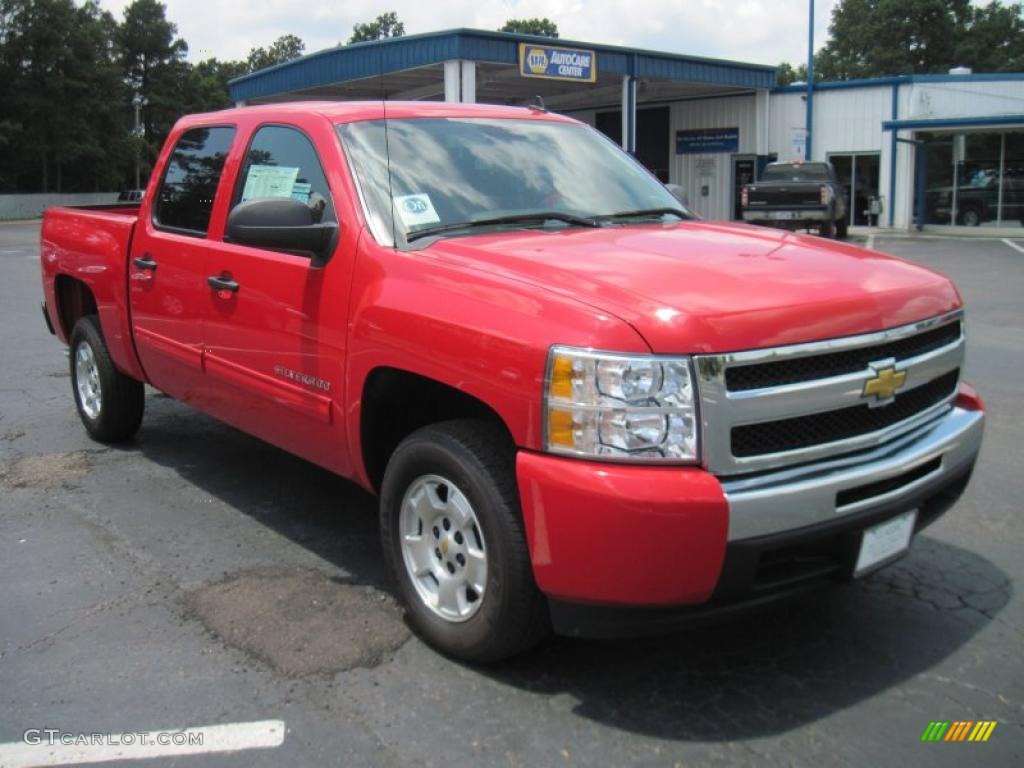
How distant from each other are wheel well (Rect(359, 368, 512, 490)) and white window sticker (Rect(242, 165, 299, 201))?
1135 mm

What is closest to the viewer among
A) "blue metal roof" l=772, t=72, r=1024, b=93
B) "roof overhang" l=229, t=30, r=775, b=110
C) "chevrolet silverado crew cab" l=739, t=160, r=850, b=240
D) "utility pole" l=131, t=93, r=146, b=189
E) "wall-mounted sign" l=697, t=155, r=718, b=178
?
"roof overhang" l=229, t=30, r=775, b=110

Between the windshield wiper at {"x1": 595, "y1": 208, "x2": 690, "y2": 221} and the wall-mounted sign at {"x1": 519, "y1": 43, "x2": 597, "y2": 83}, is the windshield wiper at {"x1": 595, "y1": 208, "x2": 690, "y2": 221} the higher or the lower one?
the lower one

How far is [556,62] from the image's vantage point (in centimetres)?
2370

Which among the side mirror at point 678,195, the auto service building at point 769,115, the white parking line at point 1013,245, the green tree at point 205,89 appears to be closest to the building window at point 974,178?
the auto service building at point 769,115

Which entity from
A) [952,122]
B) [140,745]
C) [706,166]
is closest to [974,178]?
[952,122]

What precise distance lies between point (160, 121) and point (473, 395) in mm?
85747

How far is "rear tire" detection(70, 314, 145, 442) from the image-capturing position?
600cm

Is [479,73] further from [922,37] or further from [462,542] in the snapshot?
[922,37]

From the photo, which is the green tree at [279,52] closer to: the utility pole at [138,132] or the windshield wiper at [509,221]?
the utility pole at [138,132]

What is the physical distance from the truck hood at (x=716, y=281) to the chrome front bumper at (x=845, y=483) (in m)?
0.39

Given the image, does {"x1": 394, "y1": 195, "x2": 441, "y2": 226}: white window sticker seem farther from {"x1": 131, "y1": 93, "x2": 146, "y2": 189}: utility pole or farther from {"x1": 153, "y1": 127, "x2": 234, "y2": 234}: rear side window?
{"x1": 131, "y1": 93, "x2": 146, "y2": 189}: utility pole

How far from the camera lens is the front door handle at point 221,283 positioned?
172 inches

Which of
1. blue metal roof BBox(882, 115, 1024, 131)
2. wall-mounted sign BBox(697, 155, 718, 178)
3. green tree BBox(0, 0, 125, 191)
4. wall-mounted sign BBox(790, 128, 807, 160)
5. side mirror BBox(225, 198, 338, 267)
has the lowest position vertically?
side mirror BBox(225, 198, 338, 267)

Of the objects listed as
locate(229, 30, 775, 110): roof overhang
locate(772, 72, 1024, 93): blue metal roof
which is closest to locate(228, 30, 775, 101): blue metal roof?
locate(229, 30, 775, 110): roof overhang
